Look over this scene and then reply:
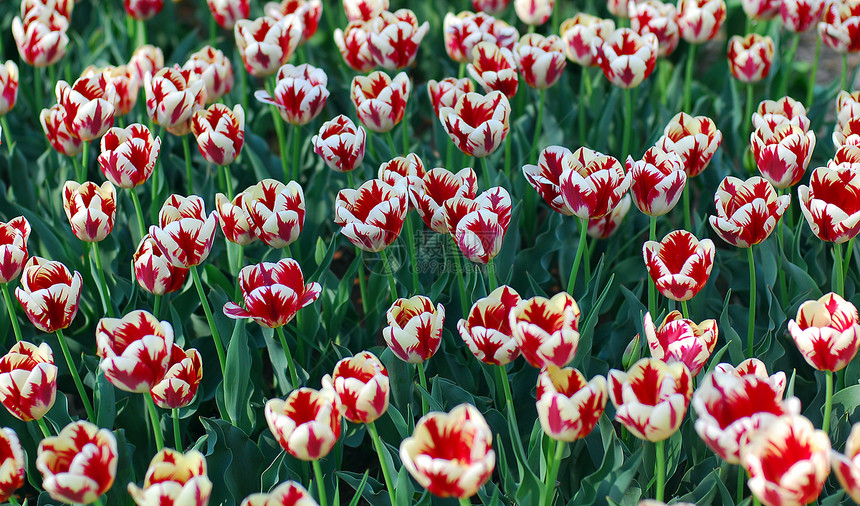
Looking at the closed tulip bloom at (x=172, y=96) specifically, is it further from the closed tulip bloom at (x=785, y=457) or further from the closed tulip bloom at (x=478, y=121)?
the closed tulip bloom at (x=785, y=457)

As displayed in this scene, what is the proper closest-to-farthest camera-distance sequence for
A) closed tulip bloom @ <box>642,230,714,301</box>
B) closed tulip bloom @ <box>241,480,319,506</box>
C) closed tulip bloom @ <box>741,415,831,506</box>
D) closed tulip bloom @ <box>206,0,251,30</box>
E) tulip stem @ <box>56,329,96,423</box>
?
closed tulip bloom @ <box>741,415,831,506</box>, closed tulip bloom @ <box>241,480,319,506</box>, closed tulip bloom @ <box>642,230,714,301</box>, tulip stem @ <box>56,329,96,423</box>, closed tulip bloom @ <box>206,0,251,30</box>

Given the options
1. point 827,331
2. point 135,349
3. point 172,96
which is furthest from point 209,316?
point 827,331

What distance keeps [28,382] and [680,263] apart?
3.67 ft

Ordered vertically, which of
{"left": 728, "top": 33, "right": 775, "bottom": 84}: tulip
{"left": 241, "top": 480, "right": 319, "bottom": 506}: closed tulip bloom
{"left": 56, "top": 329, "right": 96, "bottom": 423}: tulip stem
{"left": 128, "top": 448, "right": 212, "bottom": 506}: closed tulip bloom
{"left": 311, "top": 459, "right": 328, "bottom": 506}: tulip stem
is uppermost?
{"left": 128, "top": 448, "right": 212, "bottom": 506}: closed tulip bloom

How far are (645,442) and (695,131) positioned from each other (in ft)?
2.32

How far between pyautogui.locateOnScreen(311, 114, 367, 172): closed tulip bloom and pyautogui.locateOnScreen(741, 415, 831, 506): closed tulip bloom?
1073 mm

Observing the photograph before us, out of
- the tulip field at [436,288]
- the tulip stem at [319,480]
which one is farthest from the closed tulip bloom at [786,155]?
the tulip stem at [319,480]

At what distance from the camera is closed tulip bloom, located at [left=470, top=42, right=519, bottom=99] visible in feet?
6.90

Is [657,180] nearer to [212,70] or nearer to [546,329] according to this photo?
[546,329]

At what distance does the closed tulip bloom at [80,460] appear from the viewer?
1.20 m

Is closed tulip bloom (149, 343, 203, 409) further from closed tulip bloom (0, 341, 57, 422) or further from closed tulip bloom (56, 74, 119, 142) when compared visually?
closed tulip bloom (56, 74, 119, 142)

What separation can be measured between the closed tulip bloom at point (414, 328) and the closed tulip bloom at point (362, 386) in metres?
0.12

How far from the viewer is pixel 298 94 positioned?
6.68ft

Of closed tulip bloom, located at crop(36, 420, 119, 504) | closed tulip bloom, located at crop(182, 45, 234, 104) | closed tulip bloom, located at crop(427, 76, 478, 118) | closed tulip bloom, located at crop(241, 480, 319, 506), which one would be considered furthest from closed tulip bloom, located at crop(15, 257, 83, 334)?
closed tulip bloom, located at crop(427, 76, 478, 118)
